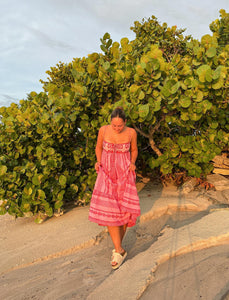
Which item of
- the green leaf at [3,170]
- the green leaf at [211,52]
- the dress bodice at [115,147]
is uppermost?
the green leaf at [211,52]

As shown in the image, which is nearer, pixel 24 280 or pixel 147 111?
pixel 24 280

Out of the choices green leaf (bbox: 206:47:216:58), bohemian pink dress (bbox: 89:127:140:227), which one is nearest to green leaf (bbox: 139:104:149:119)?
bohemian pink dress (bbox: 89:127:140:227)

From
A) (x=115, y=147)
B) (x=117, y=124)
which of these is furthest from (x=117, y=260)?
(x=117, y=124)

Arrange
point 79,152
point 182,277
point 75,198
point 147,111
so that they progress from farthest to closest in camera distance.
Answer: point 75,198
point 79,152
point 147,111
point 182,277

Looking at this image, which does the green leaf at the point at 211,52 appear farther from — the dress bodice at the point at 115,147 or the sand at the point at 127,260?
the sand at the point at 127,260

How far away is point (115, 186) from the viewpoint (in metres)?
2.70

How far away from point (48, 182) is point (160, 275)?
2.42 metres

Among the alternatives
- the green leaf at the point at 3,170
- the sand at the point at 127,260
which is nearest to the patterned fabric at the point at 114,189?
the sand at the point at 127,260

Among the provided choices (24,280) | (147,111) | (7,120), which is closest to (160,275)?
(24,280)

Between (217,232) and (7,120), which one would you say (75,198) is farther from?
(217,232)

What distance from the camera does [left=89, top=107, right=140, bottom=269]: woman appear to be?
2.65 meters

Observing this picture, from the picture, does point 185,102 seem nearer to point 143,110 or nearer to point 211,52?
point 143,110

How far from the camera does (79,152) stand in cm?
431

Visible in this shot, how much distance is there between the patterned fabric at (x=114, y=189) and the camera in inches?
105
